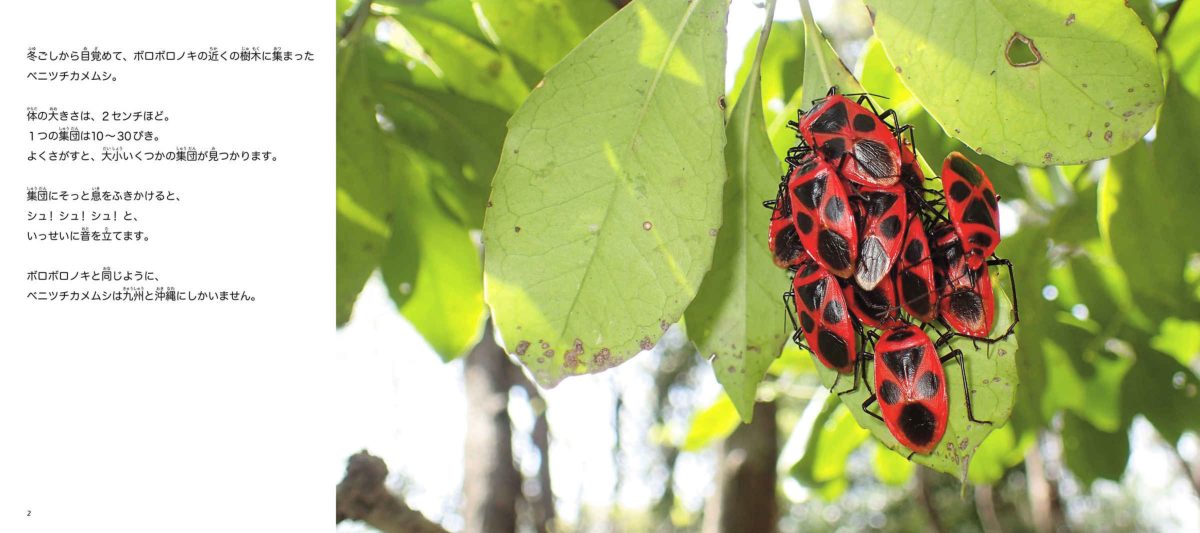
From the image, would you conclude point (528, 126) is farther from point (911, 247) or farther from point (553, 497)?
point (553, 497)

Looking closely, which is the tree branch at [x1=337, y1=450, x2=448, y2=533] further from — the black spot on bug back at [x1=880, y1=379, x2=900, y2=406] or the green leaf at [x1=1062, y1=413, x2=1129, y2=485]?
the green leaf at [x1=1062, y1=413, x2=1129, y2=485]

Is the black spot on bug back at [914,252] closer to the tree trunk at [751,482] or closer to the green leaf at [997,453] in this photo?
the green leaf at [997,453]

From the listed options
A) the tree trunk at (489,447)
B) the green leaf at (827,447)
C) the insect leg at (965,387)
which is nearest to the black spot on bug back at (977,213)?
the insect leg at (965,387)

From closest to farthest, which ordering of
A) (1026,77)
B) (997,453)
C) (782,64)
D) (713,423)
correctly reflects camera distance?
(1026,77) → (782,64) → (997,453) → (713,423)

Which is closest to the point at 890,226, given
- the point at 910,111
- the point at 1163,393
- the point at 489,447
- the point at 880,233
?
the point at 880,233

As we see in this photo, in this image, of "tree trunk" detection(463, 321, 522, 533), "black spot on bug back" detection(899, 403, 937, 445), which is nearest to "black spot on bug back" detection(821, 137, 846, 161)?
"black spot on bug back" detection(899, 403, 937, 445)

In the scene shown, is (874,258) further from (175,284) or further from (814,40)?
(175,284)
